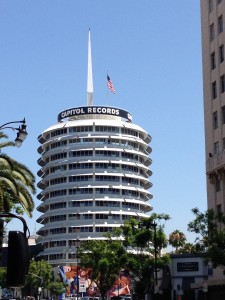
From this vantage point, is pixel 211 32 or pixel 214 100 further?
pixel 211 32

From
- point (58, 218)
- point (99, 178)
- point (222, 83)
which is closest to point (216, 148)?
point (222, 83)

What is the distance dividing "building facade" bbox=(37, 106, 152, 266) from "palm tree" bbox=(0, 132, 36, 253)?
358ft

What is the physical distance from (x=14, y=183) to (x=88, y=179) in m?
117

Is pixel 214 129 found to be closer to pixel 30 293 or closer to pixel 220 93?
pixel 220 93

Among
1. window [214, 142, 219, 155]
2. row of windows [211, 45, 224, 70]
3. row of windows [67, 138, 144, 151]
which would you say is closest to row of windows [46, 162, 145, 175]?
row of windows [67, 138, 144, 151]

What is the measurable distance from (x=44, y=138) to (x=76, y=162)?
15795 millimetres

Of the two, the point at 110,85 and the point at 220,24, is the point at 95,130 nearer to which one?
the point at 110,85

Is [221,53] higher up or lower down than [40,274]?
higher up

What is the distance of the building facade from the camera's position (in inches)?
5748

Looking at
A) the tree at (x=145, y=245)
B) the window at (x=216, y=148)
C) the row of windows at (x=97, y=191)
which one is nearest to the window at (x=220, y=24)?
the window at (x=216, y=148)

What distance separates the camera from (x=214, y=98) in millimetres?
57562

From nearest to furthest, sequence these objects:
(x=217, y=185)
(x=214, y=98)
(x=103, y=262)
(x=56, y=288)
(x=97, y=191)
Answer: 1. (x=217, y=185)
2. (x=214, y=98)
3. (x=103, y=262)
4. (x=56, y=288)
5. (x=97, y=191)

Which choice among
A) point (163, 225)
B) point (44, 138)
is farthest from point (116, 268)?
point (44, 138)

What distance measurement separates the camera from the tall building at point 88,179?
146 m
